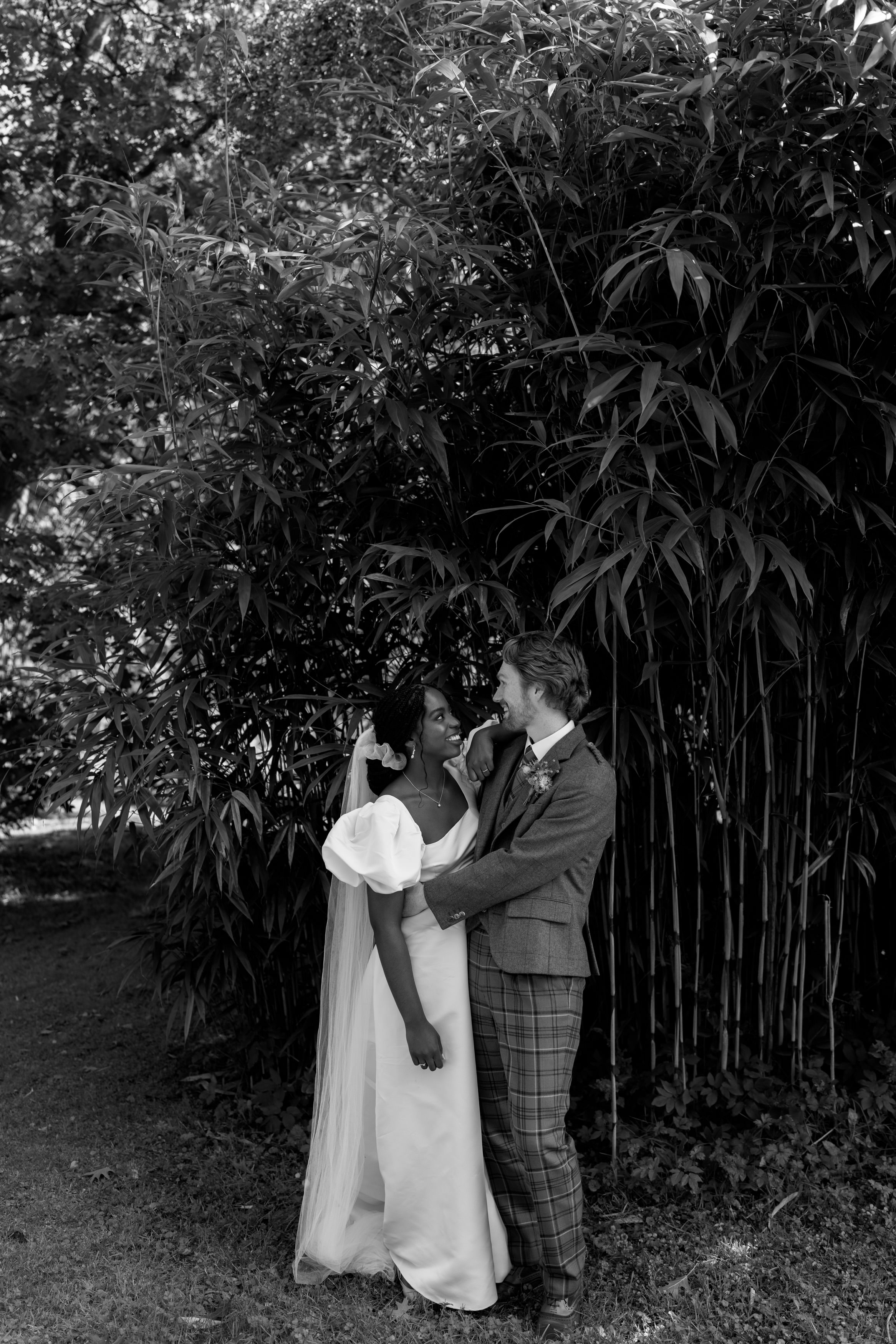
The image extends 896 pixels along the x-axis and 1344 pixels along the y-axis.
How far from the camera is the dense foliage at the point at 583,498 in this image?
8.34ft

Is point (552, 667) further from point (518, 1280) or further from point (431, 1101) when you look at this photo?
point (518, 1280)

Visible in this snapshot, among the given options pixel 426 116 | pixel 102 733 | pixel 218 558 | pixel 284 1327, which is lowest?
pixel 284 1327

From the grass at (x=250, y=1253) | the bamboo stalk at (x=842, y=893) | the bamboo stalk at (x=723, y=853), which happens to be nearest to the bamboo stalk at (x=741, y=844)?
the bamboo stalk at (x=723, y=853)

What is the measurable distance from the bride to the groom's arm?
0.35 ft

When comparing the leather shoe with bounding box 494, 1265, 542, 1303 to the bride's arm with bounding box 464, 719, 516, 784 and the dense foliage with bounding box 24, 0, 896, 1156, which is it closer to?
the dense foliage with bounding box 24, 0, 896, 1156

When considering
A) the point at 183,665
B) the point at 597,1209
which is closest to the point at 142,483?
the point at 183,665

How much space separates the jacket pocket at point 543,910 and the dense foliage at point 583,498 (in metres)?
0.52

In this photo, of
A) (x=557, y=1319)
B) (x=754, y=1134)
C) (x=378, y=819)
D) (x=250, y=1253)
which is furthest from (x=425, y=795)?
(x=754, y=1134)

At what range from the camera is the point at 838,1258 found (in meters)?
2.79

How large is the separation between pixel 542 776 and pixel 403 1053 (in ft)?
2.36

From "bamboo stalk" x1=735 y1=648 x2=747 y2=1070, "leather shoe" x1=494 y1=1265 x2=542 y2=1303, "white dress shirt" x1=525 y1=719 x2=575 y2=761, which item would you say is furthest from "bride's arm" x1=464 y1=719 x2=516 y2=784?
"leather shoe" x1=494 y1=1265 x2=542 y2=1303

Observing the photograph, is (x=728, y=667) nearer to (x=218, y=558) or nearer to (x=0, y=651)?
(x=218, y=558)

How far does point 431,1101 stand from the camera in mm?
2621

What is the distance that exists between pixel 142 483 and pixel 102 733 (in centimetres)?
79
